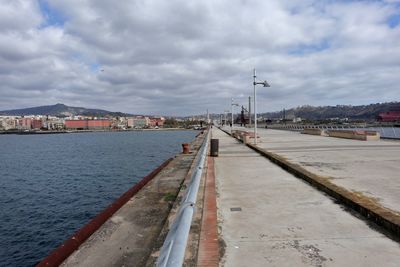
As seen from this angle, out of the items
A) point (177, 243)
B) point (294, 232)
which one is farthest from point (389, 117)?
point (177, 243)

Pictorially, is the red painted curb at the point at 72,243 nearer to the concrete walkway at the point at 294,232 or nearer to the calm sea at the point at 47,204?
the concrete walkway at the point at 294,232

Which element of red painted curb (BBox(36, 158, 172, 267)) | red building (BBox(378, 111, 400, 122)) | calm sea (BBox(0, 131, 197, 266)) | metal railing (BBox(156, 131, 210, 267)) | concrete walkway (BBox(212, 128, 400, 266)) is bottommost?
calm sea (BBox(0, 131, 197, 266))

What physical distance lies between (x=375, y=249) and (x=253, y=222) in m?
2.06

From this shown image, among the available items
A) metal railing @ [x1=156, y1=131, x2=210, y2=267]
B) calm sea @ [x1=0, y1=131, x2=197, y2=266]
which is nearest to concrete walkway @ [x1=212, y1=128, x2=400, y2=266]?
metal railing @ [x1=156, y1=131, x2=210, y2=267]

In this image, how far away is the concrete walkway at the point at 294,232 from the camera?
4.75 metres

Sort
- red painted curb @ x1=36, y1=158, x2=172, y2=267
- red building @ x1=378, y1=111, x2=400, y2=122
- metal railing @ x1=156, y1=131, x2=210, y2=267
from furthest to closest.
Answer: red building @ x1=378, y1=111, x2=400, y2=122
red painted curb @ x1=36, y1=158, x2=172, y2=267
metal railing @ x1=156, y1=131, x2=210, y2=267

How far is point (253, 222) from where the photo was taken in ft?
21.3

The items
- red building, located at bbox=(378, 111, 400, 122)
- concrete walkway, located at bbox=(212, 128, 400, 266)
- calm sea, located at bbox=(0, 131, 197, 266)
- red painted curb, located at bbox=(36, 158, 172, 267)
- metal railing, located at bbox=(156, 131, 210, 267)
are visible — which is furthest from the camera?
red building, located at bbox=(378, 111, 400, 122)

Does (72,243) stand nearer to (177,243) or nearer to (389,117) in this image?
(177,243)

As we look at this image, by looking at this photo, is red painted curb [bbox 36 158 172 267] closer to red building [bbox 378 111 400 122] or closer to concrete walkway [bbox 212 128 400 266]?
concrete walkway [bbox 212 128 400 266]

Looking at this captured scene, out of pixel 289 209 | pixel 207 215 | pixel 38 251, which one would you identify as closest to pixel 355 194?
pixel 289 209

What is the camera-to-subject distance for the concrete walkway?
4.75 metres

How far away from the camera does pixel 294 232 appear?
19.1 feet

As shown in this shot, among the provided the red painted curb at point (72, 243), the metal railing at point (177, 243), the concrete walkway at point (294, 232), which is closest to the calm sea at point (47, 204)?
the red painted curb at point (72, 243)
